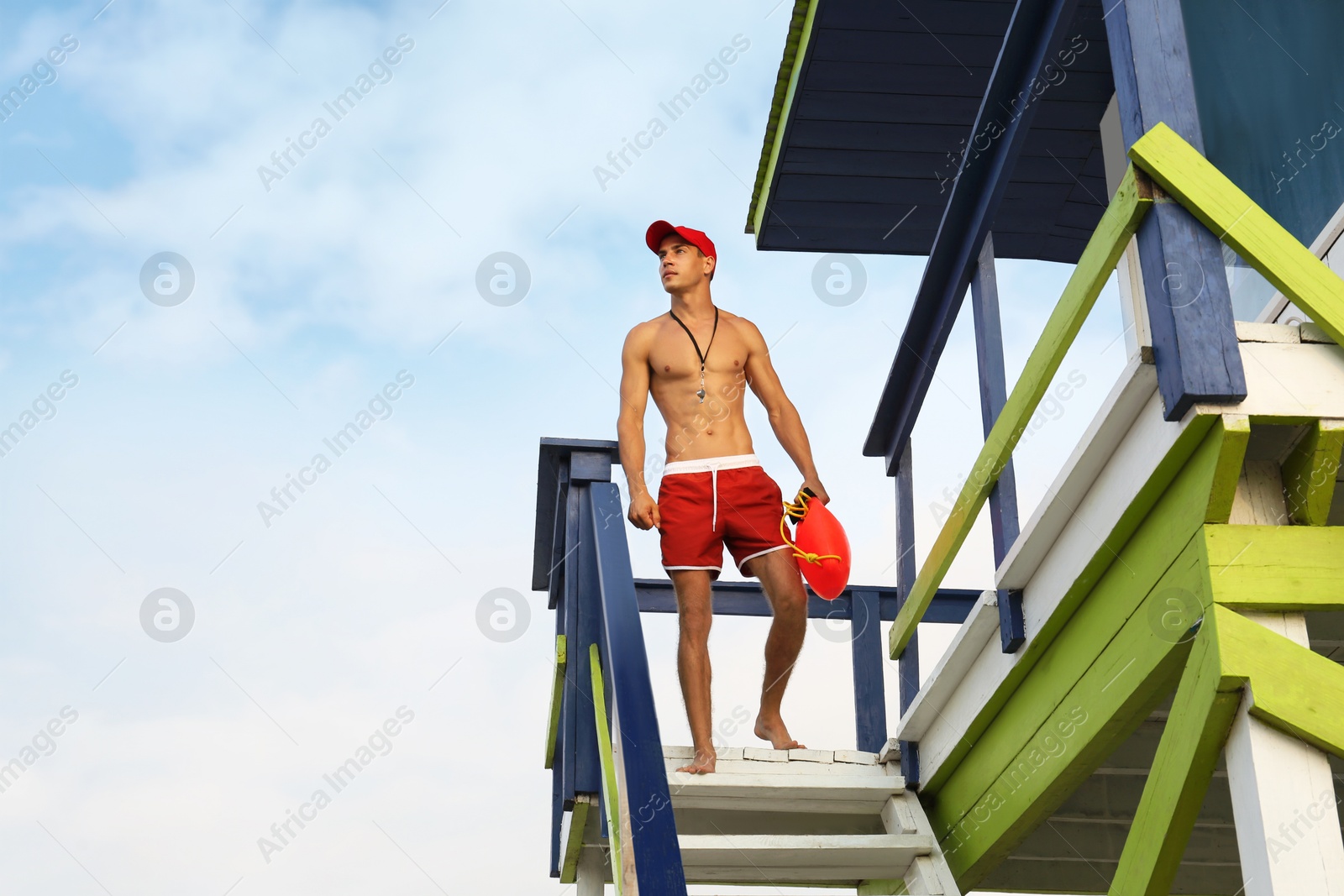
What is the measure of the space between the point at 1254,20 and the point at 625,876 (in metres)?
3.84

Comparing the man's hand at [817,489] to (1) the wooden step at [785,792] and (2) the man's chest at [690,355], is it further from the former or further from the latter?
(1) the wooden step at [785,792]

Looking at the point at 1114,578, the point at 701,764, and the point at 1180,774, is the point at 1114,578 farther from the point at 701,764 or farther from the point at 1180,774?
the point at 701,764

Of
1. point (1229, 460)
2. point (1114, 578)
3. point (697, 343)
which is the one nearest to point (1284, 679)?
point (1229, 460)

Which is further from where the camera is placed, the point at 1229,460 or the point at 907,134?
the point at 907,134

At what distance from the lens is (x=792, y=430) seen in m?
4.70

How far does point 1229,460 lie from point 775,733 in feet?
7.11

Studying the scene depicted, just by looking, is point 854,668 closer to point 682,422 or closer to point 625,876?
point 682,422

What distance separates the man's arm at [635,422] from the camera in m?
4.26

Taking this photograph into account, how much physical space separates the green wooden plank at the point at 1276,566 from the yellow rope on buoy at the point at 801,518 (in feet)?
6.41

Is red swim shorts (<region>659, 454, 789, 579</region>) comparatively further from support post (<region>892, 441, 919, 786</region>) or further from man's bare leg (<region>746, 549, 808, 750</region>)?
support post (<region>892, 441, 919, 786</region>)

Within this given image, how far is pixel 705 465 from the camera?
4.36 meters

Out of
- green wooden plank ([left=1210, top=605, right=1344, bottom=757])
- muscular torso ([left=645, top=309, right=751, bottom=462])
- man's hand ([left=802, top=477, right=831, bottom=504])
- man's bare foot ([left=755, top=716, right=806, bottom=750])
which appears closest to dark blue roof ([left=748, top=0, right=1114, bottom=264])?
muscular torso ([left=645, top=309, right=751, bottom=462])

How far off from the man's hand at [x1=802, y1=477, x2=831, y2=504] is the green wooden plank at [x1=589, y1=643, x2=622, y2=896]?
48.9 inches

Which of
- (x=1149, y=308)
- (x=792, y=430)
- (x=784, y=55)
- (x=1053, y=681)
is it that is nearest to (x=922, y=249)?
(x=784, y=55)
